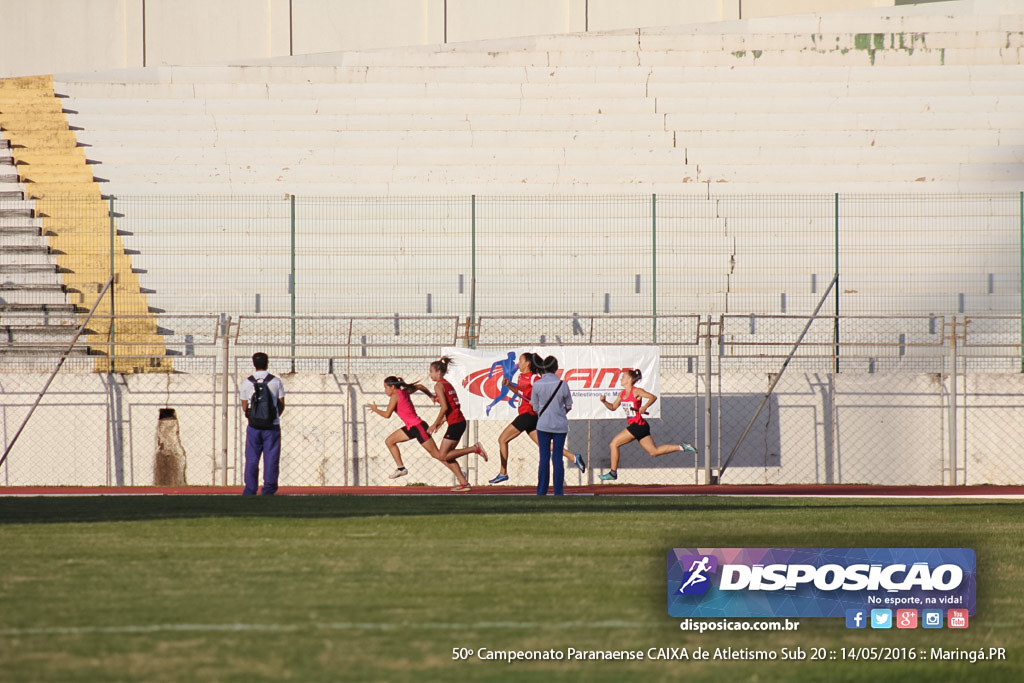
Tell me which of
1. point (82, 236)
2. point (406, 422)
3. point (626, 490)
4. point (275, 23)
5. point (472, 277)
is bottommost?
point (626, 490)

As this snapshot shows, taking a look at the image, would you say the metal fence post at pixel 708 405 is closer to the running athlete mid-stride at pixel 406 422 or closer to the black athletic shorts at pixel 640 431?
the black athletic shorts at pixel 640 431

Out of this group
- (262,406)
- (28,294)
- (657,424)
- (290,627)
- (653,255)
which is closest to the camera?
(290,627)

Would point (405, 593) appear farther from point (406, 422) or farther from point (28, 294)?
point (28, 294)

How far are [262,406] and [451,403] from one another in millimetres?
2817

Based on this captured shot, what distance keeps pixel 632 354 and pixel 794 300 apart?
11.7 feet

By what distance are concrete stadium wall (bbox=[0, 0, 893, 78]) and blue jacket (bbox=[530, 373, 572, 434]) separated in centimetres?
1377

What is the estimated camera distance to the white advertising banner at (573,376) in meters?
16.6

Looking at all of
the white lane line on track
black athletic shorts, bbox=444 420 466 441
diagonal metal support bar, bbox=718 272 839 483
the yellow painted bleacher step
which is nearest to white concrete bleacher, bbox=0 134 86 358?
the yellow painted bleacher step

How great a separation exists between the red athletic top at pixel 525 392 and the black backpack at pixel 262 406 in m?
2.84

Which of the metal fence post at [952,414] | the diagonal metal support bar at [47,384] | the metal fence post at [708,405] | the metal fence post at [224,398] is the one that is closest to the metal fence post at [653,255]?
the metal fence post at [708,405]

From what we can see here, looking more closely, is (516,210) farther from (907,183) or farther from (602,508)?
(602,508)

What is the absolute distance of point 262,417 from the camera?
14.1 meters
